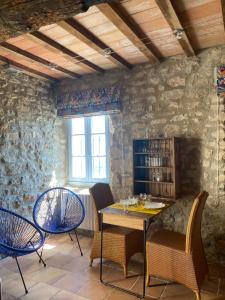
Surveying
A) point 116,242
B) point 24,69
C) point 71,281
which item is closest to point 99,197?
point 116,242

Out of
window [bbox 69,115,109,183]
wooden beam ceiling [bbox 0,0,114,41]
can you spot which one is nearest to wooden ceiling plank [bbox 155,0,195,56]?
wooden beam ceiling [bbox 0,0,114,41]

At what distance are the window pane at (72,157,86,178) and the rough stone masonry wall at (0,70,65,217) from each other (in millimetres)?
204

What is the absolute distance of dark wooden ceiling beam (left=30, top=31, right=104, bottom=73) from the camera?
8.19 ft

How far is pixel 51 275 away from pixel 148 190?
157cm

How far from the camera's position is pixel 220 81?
115 inches

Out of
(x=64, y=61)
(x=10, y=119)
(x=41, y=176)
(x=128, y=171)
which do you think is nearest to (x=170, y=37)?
(x=64, y=61)

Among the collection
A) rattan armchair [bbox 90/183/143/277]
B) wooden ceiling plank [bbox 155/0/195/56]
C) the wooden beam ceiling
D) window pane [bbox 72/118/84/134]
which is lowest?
rattan armchair [bbox 90/183/143/277]

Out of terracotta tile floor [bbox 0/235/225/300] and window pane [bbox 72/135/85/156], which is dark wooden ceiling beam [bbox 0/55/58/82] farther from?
terracotta tile floor [bbox 0/235/225/300]

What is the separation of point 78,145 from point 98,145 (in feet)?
1.31

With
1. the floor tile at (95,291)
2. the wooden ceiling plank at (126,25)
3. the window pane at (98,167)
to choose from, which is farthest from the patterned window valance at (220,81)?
the floor tile at (95,291)

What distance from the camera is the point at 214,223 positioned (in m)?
2.99

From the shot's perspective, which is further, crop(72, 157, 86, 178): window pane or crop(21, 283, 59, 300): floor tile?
crop(72, 157, 86, 178): window pane

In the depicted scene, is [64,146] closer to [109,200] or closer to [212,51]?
[109,200]

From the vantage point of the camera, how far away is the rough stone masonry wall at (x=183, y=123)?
299 centimetres
